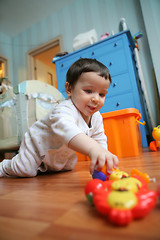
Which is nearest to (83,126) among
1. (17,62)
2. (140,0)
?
(140,0)

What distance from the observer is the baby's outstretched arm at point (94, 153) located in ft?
1.48

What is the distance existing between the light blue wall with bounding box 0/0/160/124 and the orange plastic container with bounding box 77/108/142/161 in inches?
40.0

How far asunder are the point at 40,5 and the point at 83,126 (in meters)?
3.01

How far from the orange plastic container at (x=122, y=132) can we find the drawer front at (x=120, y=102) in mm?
483

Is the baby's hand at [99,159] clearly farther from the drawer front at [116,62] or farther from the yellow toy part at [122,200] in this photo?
the drawer front at [116,62]

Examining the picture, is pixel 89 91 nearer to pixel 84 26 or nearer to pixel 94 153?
pixel 94 153

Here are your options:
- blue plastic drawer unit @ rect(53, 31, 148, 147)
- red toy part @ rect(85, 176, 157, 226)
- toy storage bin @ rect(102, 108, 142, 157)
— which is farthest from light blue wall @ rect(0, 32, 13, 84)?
red toy part @ rect(85, 176, 157, 226)

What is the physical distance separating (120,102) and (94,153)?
4.55 feet

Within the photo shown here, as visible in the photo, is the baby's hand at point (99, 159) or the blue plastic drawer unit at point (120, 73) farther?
the blue plastic drawer unit at point (120, 73)

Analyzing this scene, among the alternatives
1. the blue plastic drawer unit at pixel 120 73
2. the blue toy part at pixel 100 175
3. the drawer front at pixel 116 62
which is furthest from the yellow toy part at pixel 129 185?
the drawer front at pixel 116 62

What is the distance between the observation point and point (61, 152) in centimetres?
80

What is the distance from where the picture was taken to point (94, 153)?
0.46 m

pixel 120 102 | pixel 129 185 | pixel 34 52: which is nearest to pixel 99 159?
pixel 129 185

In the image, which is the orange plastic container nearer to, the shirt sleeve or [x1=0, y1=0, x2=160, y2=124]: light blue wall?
the shirt sleeve
